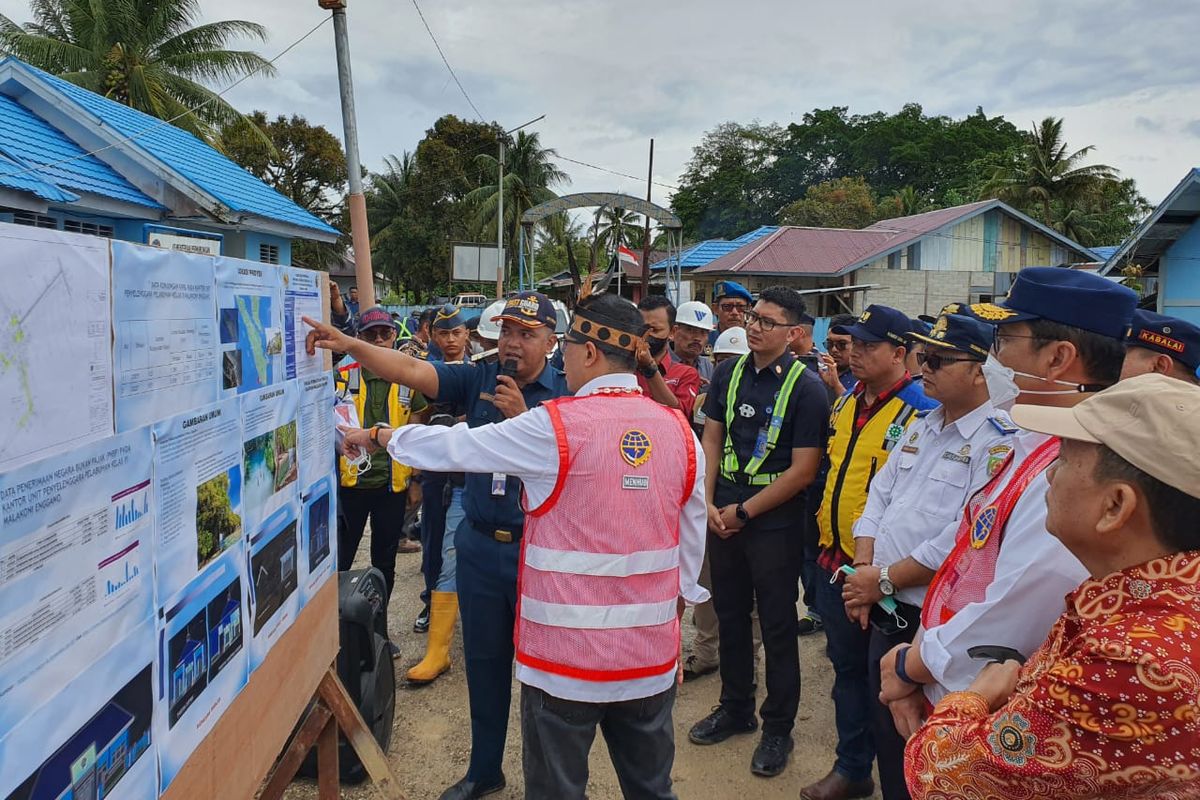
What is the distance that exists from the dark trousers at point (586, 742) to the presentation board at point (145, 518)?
82 cm

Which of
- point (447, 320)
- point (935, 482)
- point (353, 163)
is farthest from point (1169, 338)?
point (353, 163)

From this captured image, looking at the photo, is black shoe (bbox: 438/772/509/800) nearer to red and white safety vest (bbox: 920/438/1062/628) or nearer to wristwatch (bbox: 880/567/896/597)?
wristwatch (bbox: 880/567/896/597)

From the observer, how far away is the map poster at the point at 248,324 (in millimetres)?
2012

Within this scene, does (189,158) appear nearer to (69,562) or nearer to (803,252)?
(69,562)

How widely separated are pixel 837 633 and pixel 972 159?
54501 mm

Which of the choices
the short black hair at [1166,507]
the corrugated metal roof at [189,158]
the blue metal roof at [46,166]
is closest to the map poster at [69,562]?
the short black hair at [1166,507]

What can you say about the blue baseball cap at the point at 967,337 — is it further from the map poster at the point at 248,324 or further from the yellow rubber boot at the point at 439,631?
the yellow rubber boot at the point at 439,631

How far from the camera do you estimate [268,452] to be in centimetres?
228

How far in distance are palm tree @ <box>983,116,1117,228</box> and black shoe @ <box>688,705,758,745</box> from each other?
37.9 metres

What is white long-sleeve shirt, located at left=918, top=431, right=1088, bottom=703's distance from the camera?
1745mm

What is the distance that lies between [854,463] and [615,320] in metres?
1.64

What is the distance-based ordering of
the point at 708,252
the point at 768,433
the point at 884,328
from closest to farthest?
1. the point at 884,328
2. the point at 768,433
3. the point at 708,252

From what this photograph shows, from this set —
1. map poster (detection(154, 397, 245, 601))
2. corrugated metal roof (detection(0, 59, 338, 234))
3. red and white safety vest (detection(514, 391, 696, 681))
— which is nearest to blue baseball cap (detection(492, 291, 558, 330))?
red and white safety vest (detection(514, 391, 696, 681))

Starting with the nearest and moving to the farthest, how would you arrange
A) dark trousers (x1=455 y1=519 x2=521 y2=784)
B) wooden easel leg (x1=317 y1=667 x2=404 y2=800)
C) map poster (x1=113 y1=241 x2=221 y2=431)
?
1. map poster (x1=113 y1=241 x2=221 y2=431)
2. wooden easel leg (x1=317 y1=667 x2=404 y2=800)
3. dark trousers (x1=455 y1=519 x2=521 y2=784)
